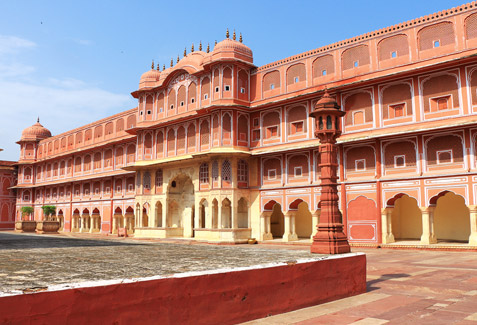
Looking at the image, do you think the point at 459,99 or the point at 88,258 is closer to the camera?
the point at 88,258

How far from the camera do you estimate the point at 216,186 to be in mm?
23641

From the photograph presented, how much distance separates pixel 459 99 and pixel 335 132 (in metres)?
11.0

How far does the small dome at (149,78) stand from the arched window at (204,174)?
8147mm

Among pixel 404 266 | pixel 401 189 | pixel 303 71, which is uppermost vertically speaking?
pixel 303 71

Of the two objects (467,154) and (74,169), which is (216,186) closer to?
(467,154)

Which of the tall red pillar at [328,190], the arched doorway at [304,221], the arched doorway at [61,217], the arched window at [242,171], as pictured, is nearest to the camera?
the tall red pillar at [328,190]

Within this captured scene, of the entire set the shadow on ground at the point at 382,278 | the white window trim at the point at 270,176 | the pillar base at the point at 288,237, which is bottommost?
the shadow on ground at the point at 382,278

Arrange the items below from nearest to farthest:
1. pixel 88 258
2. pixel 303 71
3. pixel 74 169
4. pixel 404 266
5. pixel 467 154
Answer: pixel 88 258 < pixel 404 266 < pixel 467 154 < pixel 303 71 < pixel 74 169

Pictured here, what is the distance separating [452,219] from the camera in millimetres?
21047

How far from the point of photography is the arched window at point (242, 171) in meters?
23.8

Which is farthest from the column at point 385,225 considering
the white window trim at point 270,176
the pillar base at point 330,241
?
the pillar base at point 330,241

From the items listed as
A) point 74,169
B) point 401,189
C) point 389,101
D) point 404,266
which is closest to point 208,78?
point 389,101

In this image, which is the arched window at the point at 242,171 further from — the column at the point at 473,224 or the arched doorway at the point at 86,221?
the arched doorway at the point at 86,221

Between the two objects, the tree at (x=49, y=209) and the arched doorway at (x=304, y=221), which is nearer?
the arched doorway at (x=304, y=221)
